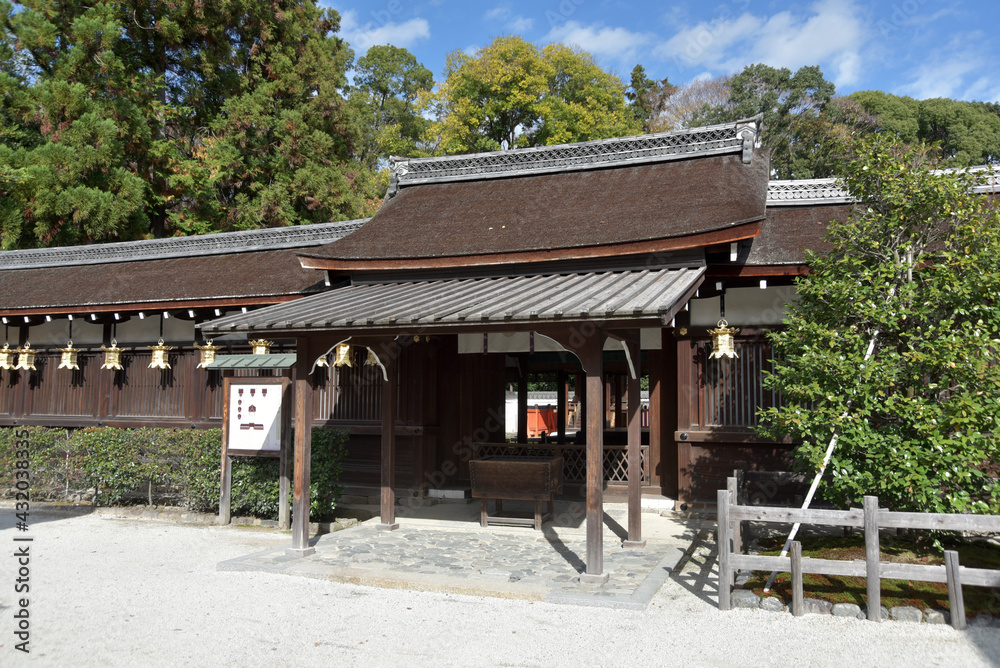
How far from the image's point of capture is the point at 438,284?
9695 mm

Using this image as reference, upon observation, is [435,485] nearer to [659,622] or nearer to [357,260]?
[357,260]

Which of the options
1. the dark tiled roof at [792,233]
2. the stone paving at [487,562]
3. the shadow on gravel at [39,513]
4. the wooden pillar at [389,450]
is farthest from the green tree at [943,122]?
the shadow on gravel at [39,513]

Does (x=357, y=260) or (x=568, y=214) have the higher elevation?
(x=568, y=214)

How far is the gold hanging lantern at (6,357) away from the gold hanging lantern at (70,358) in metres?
1.20

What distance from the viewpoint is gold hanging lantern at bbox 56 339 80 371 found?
1362cm

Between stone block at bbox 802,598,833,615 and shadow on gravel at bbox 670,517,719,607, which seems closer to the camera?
stone block at bbox 802,598,833,615

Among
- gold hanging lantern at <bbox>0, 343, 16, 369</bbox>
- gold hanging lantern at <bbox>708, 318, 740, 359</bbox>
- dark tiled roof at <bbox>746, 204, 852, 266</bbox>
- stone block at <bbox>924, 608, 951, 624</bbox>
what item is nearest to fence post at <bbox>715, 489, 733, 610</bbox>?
stone block at <bbox>924, 608, 951, 624</bbox>

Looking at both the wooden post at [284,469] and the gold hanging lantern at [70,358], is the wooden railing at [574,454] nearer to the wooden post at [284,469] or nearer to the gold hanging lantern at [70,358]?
the wooden post at [284,469]

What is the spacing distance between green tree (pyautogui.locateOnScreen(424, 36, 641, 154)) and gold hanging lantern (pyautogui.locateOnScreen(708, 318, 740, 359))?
20.1 meters

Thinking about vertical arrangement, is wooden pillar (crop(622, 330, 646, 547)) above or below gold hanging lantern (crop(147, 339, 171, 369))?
below

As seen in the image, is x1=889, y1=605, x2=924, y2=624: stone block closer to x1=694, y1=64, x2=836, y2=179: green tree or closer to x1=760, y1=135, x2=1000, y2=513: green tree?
x1=760, y1=135, x2=1000, y2=513: green tree

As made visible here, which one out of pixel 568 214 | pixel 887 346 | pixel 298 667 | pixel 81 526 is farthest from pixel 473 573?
pixel 81 526

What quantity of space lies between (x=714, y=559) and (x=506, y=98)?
25334 millimetres

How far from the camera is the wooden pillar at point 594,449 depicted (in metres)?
6.83
